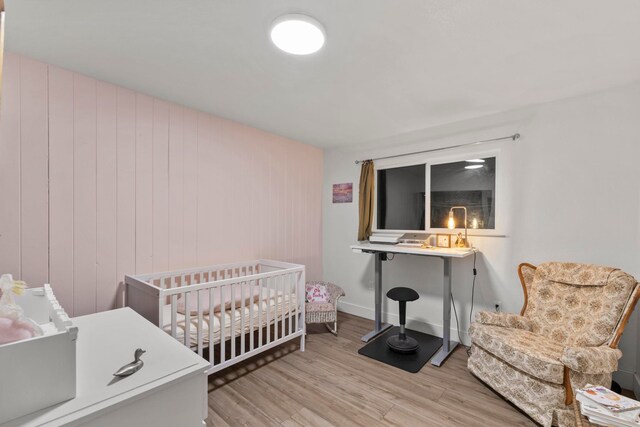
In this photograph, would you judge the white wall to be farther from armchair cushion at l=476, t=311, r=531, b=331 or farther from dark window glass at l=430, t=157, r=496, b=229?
armchair cushion at l=476, t=311, r=531, b=331

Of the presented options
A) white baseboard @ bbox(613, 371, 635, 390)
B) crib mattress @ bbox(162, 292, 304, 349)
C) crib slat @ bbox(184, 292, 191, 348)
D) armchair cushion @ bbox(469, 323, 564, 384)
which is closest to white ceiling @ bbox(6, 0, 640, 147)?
crib slat @ bbox(184, 292, 191, 348)

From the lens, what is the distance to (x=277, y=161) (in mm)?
3471

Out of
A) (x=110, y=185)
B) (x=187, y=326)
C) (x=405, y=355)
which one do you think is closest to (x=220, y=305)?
(x=187, y=326)

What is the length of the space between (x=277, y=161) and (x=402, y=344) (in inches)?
95.7

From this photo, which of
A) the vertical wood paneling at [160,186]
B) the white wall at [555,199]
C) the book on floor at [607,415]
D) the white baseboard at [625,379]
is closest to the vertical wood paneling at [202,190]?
the vertical wood paneling at [160,186]

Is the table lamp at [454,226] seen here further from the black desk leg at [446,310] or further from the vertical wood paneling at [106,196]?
the vertical wood paneling at [106,196]

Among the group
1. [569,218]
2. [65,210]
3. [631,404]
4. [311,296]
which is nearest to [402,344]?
[311,296]

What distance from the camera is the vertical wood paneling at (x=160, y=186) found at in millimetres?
Answer: 2432

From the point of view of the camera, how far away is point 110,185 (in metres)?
2.19

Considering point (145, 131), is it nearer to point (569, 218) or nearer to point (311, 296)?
point (311, 296)

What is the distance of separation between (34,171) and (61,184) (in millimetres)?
152

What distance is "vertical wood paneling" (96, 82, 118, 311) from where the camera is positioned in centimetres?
213

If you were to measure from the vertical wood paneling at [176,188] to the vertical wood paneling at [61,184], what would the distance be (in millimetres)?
677

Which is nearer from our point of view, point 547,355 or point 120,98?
point 547,355
